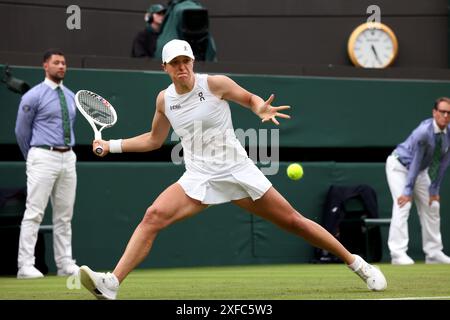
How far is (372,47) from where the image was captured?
1528cm

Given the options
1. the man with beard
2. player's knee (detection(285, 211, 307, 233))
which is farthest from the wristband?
the man with beard

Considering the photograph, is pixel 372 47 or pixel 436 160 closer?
pixel 436 160

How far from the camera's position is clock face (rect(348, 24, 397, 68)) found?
15062mm

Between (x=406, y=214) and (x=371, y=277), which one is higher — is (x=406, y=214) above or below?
below

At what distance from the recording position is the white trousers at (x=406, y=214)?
499 inches

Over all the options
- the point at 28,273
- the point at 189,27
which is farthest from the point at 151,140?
the point at 189,27

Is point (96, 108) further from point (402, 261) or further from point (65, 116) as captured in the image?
point (402, 261)

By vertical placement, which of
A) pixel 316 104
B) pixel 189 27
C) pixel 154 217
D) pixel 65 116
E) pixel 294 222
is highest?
pixel 189 27

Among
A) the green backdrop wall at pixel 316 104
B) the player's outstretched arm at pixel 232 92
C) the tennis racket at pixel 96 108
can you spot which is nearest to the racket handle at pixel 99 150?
the tennis racket at pixel 96 108

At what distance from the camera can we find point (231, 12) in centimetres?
1478

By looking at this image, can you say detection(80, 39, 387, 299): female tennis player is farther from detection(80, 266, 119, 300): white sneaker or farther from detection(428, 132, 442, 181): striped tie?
detection(428, 132, 442, 181): striped tie

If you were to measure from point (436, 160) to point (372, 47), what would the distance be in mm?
3093

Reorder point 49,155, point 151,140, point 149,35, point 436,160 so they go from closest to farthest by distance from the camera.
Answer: point 151,140, point 49,155, point 436,160, point 149,35

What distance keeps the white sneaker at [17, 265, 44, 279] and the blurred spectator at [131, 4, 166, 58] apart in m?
3.63
